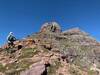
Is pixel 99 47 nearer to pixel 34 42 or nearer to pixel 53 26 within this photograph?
pixel 53 26

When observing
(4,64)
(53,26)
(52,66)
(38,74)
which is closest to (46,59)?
(52,66)

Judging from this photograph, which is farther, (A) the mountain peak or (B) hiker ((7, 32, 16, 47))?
(A) the mountain peak

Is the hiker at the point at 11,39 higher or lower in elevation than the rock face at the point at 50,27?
lower

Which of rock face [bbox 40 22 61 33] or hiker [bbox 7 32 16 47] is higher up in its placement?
rock face [bbox 40 22 61 33]

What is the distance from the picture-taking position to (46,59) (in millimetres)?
48406

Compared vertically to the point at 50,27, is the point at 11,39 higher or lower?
lower

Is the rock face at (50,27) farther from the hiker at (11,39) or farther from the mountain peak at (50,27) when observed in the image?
the hiker at (11,39)

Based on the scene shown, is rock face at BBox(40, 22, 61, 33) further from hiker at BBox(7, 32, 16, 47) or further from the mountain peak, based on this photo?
hiker at BBox(7, 32, 16, 47)

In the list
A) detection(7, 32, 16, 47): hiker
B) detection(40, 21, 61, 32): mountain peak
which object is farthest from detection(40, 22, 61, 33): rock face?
detection(7, 32, 16, 47): hiker

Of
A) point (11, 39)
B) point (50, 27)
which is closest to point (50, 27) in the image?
point (50, 27)

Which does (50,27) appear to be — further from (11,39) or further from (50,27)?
(11,39)

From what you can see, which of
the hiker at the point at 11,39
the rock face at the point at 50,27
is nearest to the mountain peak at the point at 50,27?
the rock face at the point at 50,27

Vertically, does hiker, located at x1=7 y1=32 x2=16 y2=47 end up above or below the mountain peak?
below

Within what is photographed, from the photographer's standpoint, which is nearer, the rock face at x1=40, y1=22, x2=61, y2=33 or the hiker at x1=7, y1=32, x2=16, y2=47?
the hiker at x1=7, y1=32, x2=16, y2=47
